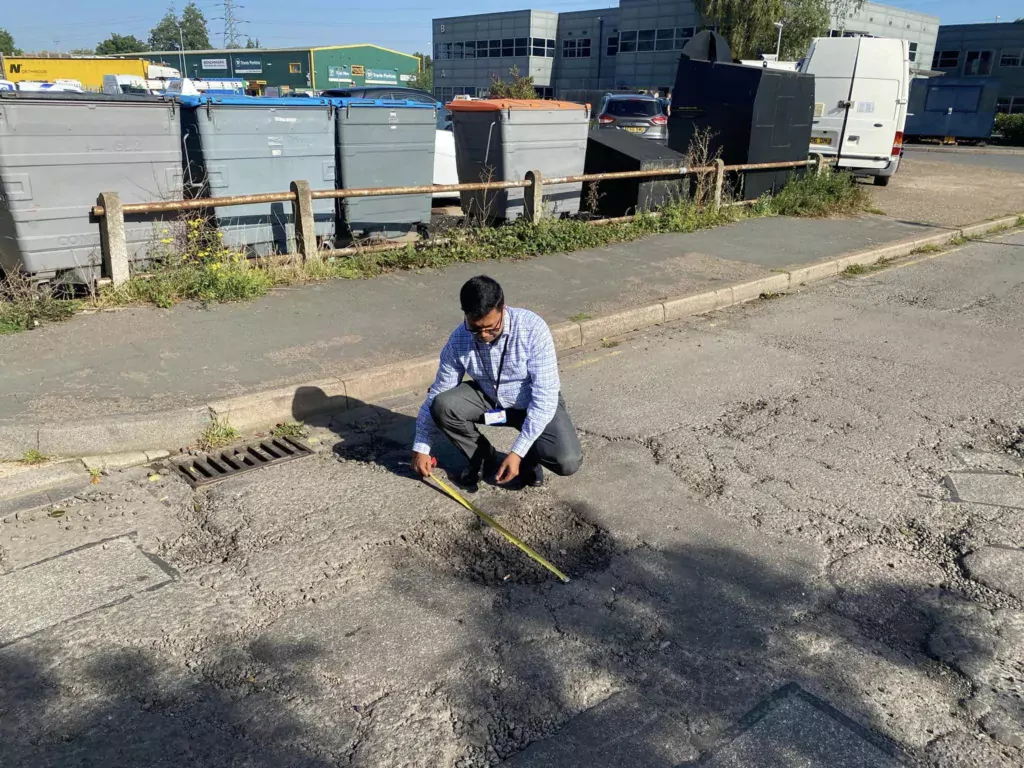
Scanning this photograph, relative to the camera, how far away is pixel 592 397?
5723mm

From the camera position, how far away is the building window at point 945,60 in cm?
5203

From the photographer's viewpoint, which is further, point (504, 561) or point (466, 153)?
point (466, 153)

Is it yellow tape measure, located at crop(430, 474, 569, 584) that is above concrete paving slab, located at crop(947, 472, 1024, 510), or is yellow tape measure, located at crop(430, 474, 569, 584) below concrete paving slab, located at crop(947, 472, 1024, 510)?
below

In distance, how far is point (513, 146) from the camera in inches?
394

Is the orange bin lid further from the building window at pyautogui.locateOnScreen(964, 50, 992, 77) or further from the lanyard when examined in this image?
the building window at pyautogui.locateOnScreen(964, 50, 992, 77)

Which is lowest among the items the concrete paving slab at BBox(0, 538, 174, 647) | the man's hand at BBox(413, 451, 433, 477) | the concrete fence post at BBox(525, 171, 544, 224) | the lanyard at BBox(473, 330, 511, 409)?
the concrete paving slab at BBox(0, 538, 174, 647)

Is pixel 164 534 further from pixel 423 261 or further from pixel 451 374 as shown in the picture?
pixel 423 261

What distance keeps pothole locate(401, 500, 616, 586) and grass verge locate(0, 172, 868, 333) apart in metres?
4.06

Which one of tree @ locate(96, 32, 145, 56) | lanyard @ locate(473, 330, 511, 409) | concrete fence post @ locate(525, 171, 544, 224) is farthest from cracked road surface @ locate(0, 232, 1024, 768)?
tree @ locate(96, 32, 145, 56)

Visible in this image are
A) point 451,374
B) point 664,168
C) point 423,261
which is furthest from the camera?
point 664,168

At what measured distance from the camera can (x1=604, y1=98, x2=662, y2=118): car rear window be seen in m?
20.7

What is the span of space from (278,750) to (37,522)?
6.86 feet

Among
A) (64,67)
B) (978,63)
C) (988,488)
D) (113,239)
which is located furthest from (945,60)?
(113,239)

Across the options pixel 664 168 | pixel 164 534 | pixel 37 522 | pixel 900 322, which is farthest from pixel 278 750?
pixel 664 168
